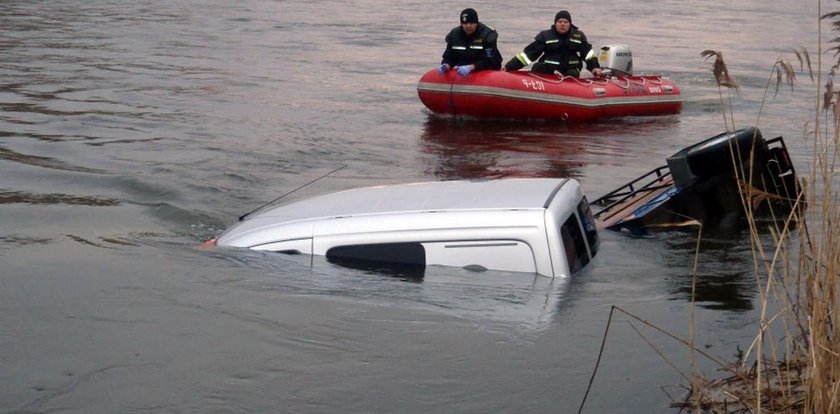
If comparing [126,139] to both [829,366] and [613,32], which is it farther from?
[613,32]

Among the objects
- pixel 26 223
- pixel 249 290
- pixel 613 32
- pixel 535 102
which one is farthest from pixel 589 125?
pixel 613 32

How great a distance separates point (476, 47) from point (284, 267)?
11.7 metres

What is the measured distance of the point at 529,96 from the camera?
62.4 feet

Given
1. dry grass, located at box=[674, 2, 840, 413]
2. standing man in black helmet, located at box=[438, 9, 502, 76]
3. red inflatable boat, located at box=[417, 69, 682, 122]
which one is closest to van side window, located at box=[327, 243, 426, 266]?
dry grass, located at box=[674, 2, 840, 413]

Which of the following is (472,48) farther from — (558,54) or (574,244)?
(574,244)

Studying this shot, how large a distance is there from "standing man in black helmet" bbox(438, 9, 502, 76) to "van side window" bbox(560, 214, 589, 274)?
1143 centimetres

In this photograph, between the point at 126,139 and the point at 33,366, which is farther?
the point at 126,139

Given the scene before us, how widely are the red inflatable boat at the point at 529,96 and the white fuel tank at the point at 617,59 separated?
539 mm

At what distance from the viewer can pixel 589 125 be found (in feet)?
63.3

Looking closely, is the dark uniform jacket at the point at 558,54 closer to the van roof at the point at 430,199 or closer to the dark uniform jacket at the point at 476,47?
the dark uniform jacket at the point at 476,47

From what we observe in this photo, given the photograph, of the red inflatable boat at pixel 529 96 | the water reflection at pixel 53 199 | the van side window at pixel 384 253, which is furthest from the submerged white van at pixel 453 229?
the red inflatable boat at pixel 529 96

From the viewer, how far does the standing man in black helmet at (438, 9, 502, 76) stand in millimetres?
19250

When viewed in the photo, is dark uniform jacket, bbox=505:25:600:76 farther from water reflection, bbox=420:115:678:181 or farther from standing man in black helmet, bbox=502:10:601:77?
water reflection, bbox=420:115:678:181

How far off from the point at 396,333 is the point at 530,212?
3.78ft
